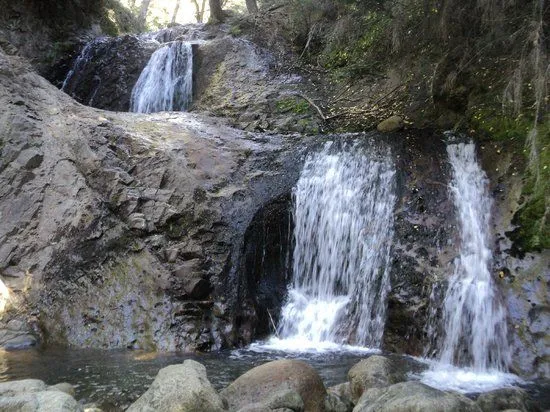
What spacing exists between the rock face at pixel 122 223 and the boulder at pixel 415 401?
10.0ft

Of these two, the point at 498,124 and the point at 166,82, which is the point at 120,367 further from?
the point at 166,82

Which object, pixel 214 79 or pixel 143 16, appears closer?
pixel 214 79

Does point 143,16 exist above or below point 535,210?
above

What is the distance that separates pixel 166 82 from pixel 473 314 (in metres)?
10.2

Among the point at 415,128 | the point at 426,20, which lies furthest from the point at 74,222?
the point at 426,20

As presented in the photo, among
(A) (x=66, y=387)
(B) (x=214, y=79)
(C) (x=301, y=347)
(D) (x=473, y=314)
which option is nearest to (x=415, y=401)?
(D) (x=473, y=314)

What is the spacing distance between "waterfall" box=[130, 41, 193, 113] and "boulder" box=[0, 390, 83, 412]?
9864 millimetres

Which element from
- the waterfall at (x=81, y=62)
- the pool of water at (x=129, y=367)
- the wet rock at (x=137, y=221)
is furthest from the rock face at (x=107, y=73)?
the pool of water at (x=129, y=367)

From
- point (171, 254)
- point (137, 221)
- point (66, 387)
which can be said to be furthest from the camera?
point (137, 221)

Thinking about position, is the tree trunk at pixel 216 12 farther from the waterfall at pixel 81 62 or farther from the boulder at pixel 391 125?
the boulder at pixel 391 125

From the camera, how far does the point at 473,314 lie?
6.42 metres

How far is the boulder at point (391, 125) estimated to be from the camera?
9281mm

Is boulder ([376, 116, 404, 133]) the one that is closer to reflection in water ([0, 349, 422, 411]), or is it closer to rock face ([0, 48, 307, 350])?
rock face ([0, 48, 307, 350])

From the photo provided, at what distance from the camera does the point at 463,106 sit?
872 cm
